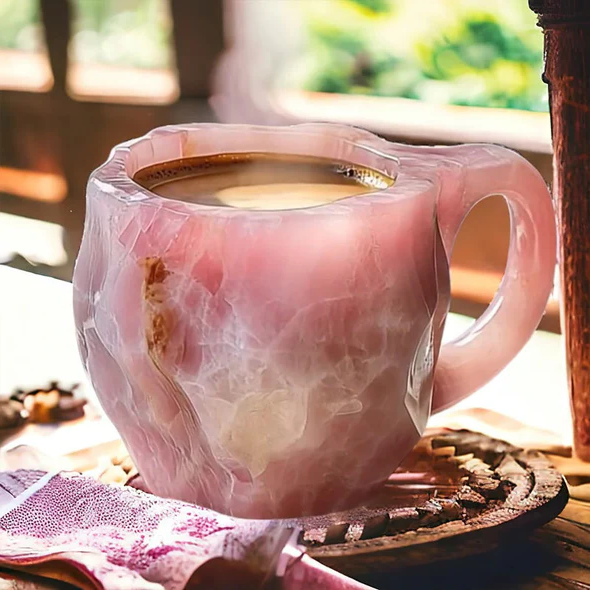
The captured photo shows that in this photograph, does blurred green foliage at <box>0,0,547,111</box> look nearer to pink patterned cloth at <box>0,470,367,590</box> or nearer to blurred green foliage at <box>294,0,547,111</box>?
blurred green foliage at <box>294,0,547,111</box>

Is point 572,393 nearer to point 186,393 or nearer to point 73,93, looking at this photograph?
point 186,393

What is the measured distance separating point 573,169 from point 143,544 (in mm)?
199

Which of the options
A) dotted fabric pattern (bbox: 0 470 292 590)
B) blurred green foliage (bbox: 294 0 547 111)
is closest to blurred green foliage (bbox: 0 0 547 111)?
blurred green foliage (bbox: 294 0 547 111)

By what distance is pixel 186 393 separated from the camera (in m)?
0.26

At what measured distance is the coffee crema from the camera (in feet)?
1.00

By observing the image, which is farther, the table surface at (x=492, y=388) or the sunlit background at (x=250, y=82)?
the sunlit background at (x=250, y=82)

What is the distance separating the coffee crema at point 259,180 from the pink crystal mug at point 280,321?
0.01 metres

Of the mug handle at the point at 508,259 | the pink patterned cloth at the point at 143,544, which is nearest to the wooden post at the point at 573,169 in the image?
the mug handle at the point at 508,259

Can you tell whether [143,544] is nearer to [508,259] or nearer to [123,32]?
[508,259]

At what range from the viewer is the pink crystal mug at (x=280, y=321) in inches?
9.7

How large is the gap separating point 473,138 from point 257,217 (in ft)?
0.61

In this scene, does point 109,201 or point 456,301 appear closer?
point 109,201

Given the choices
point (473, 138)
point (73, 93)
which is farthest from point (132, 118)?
point (473, 138)

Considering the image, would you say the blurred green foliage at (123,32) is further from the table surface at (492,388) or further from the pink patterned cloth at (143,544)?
the pink patterned cloth at (143,544)
